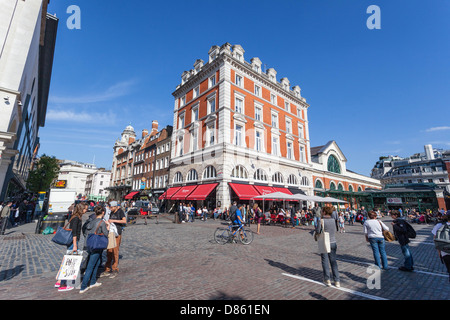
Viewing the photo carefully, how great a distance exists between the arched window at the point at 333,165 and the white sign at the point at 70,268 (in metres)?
39.1

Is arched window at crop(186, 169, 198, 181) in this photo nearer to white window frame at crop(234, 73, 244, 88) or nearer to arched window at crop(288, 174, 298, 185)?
white window frame at crop(234, 73, 244, 88)

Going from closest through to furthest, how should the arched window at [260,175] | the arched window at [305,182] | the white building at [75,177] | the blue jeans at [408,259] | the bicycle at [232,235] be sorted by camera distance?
1. the blue jeans at [408,259]
2. the bicycle at [232,235]
3. the arched window at [260,175]
4. the arched window at [305,182]
5. the white building at [75,177]

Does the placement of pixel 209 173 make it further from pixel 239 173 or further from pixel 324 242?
pixel 324 242

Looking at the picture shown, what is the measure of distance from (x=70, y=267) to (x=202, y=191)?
17.4 metres

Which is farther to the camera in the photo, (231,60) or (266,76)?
(266,76)

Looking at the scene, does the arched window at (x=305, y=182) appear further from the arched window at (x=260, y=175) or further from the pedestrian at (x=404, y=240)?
the pedestrian at (x=404, y=240)

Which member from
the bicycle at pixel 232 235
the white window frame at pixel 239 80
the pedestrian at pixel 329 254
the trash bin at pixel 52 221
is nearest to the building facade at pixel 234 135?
the white window frame at pixel 239 80

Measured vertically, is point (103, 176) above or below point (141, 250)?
above

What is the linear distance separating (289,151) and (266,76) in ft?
37.4

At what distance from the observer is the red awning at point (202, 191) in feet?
67.3

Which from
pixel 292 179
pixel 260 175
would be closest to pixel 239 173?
pixel 260 175

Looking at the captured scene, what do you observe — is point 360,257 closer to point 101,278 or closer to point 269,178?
point 101,278

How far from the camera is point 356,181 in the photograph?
4312 centimetres

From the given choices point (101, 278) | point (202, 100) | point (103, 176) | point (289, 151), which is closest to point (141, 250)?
point (101, 278)
